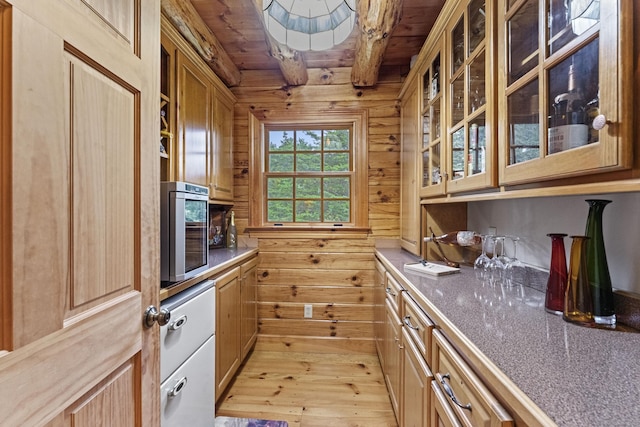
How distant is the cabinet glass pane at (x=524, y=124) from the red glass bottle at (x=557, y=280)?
0.30 m

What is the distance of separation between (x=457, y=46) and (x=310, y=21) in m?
0.76

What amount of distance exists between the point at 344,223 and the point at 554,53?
216 cm

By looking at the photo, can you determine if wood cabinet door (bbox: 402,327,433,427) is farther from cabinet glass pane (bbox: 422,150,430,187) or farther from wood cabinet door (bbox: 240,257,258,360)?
wood cabinet door (bbox: 240,257,258,360)

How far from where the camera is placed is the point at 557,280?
0.98 metres

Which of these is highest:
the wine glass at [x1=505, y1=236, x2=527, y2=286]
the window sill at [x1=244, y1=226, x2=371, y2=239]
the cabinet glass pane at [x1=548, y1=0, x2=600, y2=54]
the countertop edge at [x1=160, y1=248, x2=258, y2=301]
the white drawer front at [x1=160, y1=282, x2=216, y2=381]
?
the cabinet glass pane at [x1=548, y1=0, x2=600, y2=54]

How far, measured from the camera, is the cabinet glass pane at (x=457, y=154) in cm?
147

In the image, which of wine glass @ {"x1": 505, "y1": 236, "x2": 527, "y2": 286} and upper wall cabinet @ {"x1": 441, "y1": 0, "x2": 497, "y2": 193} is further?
wine glass @ {"x1": 505, "y1": 236, "x2": 527, "y2": 286}

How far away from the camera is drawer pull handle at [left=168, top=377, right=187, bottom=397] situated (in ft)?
4.07

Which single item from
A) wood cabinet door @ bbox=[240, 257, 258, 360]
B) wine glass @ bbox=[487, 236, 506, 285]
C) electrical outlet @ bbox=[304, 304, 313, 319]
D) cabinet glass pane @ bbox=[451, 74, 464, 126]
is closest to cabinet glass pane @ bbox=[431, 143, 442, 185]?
cabinet glass pane @ bbox=[451, 74, 464, 126]

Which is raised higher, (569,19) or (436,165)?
(569,19)

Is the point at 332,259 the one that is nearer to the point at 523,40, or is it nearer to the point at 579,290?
the point at 579,290

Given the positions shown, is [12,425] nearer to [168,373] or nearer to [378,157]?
[168,373]

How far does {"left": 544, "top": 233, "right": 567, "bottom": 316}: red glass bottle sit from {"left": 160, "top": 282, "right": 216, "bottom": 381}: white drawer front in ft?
4.53

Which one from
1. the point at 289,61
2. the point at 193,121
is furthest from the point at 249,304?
the point at 289,61
